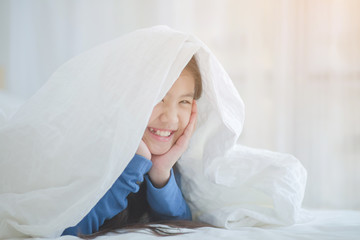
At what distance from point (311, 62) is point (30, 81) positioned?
1.37m

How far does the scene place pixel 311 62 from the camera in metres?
1.73

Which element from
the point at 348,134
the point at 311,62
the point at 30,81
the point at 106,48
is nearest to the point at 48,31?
the point at 30,81

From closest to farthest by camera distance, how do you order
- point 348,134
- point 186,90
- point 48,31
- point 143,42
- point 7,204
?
1. point 7,204
2. point 143,42
3. point 186,90
4. point 348,134
5. point 48,31

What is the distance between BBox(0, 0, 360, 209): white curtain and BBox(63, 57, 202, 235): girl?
31.0 inches

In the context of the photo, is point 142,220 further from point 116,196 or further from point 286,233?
point 286,233

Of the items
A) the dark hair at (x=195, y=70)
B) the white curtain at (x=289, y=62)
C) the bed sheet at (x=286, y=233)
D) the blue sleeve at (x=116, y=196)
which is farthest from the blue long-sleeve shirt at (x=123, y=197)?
the white curtain at (x=289, y=62)

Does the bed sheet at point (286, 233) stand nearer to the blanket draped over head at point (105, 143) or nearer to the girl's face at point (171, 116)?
the blanket draped over head at point (105, 143)

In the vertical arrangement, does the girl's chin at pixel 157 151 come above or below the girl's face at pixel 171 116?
below

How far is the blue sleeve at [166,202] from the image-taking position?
958mm

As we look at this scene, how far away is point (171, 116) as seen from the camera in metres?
0.96

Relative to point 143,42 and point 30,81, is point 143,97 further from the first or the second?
point 30,81

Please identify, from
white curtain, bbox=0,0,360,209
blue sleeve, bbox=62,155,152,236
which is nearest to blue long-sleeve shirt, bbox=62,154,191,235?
blue sleeve, bbox=62,155,152,236

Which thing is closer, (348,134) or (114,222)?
(114,222)

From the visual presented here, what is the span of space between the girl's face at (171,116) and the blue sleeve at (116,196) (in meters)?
0.11
